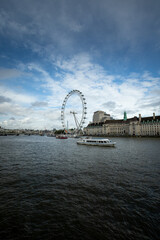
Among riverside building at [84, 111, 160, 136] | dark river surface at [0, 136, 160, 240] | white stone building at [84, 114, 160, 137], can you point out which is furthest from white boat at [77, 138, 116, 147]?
riverside building at [84, 111, 160, 136]

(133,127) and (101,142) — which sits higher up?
(133,127)

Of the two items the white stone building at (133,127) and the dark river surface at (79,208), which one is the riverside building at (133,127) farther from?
the dark river surface at (79,208)

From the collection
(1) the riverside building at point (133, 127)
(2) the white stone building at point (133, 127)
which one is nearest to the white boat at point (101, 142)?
(2) the white stone building at point (133, 127)

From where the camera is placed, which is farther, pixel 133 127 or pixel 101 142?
pixel 133 127

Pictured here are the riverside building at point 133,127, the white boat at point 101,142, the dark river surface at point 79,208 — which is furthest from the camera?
the riverside building at point 133,127

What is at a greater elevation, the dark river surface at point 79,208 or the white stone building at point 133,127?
the white stone building at point 133,127

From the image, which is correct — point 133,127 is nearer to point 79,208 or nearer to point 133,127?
point 133,127

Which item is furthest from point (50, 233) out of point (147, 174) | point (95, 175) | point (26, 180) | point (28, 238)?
point (147, 174)


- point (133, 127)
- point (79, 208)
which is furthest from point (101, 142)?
point (133, 127)

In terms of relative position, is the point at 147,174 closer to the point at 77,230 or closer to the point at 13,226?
the point at 77,230

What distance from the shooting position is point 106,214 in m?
8.05

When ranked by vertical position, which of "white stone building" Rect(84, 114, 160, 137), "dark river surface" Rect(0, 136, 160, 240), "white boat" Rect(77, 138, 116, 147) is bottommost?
"dark river surface" Rect(0, 136, 160, 240)

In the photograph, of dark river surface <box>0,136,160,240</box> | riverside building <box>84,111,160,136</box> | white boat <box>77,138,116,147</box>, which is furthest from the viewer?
riverside building <box>84,111,160,136</box>

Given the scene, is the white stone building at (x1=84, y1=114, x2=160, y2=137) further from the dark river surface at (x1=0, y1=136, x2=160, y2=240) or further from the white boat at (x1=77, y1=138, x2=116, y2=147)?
the dark river surface at (x1=0, y1=136, x2=160, y2=240)
